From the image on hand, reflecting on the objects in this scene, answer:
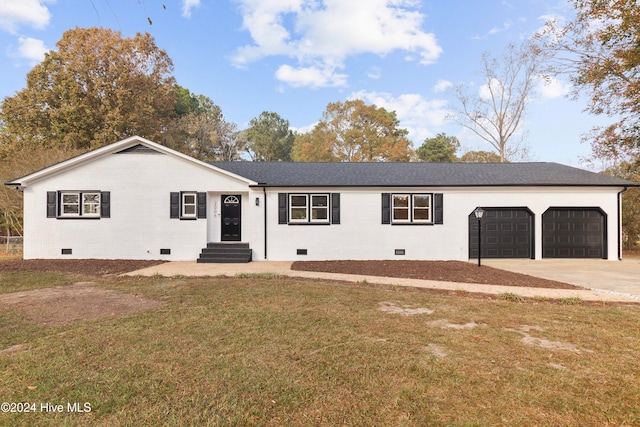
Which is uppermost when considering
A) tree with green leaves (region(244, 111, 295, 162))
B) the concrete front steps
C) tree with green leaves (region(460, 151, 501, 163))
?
tree with green leaves (region(244, 111, 295, 162))

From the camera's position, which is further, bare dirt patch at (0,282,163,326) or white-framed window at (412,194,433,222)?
white-framed window at (412,194,433,222)

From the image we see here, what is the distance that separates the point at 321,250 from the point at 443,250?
524 cm

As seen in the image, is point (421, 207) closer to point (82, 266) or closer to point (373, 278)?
point (373, 278)

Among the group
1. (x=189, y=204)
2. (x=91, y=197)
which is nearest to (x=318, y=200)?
(x=189, y=204)

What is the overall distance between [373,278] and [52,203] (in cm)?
1332

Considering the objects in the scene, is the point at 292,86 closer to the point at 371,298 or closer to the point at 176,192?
the point at 176,192

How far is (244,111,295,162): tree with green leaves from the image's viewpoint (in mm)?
40719

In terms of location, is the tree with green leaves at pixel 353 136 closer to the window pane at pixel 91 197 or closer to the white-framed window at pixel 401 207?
the white-framed window at pixel 401 207

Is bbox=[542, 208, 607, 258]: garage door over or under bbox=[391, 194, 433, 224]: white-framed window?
under

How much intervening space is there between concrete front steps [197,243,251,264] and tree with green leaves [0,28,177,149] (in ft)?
52.2

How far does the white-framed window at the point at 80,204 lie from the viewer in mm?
12656

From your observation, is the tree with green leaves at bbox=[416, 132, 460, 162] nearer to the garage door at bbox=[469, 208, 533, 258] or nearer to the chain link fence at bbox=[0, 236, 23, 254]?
the garage door at bbox=[469, 208, 533, 258]

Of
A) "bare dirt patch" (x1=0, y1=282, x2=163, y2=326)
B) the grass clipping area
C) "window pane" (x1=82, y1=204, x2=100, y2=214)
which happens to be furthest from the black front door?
the grass clipping area

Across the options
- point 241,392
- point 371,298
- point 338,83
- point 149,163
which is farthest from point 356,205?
point 338,83
